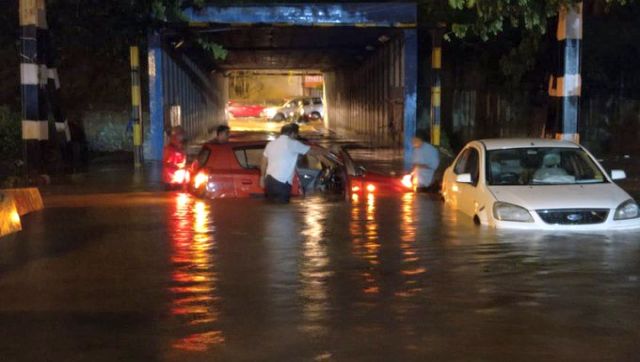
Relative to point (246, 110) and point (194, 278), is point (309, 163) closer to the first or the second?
point (194, 278)

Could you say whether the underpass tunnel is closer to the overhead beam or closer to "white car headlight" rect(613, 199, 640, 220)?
the overhead beam

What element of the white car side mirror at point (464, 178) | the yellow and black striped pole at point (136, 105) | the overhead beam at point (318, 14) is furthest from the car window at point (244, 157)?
the yellow and black striped pole at point (136, 105)

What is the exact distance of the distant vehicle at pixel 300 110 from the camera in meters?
52.7

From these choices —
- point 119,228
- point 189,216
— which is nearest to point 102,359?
point 119,228

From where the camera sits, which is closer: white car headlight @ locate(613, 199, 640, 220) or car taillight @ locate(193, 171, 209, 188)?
white car headlight @ locate(613, 199, 640, 220)

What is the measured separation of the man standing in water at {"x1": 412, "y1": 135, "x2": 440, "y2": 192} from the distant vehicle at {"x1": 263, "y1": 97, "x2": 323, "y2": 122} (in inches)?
1485

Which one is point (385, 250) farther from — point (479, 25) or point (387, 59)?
point (387, 59)

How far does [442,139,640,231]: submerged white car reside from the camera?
9.94 meters

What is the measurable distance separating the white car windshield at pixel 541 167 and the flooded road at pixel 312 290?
0.82 meters

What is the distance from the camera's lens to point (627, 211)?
1012cm

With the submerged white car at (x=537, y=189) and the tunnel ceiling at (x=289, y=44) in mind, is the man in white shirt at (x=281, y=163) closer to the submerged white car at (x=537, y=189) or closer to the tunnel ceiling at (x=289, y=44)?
the submerged white car at (x=537, y=189)

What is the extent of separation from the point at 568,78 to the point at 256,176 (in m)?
5.94

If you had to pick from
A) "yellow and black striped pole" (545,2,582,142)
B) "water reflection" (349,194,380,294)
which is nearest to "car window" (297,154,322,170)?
"water reflection" (349,194,380,294)

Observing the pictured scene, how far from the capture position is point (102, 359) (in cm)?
574
